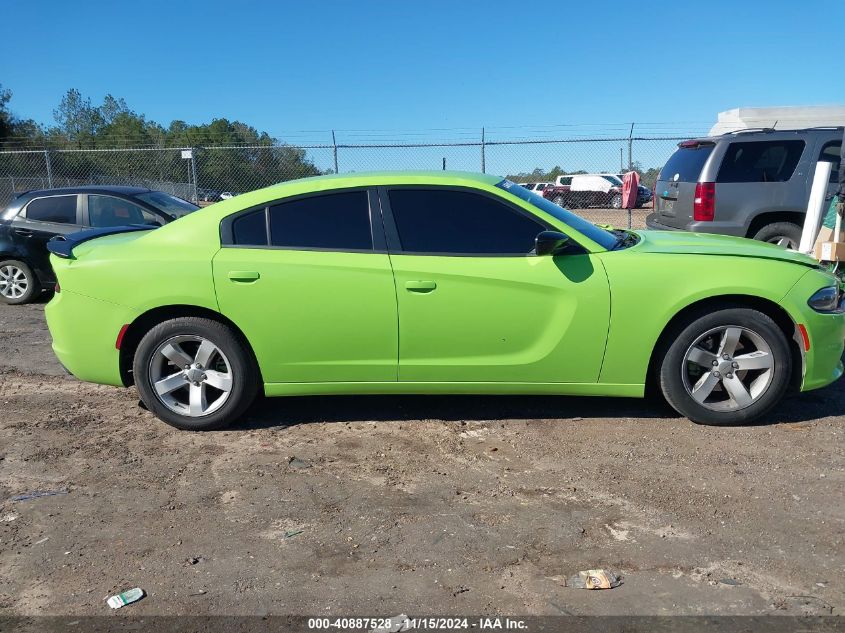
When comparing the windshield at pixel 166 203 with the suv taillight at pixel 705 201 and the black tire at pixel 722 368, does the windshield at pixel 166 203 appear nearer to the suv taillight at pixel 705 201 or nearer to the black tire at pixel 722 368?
the suv taillight at pixel 705 201

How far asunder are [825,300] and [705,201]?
426 cm

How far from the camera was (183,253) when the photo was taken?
14.1 feet

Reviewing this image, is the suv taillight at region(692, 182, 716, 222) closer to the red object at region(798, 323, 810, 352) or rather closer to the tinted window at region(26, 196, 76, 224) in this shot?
the red object at region(798, 323, 810, 352)

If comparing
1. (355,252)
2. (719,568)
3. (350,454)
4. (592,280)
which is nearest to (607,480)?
(719,568)

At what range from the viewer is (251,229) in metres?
4.35

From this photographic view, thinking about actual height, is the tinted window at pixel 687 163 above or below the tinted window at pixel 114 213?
above

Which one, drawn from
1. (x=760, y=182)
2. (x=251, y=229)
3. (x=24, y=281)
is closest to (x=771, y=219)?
(x=760, y=182)

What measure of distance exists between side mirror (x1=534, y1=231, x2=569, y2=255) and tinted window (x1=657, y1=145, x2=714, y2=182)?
4974mm

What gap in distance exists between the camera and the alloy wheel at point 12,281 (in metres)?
8.78

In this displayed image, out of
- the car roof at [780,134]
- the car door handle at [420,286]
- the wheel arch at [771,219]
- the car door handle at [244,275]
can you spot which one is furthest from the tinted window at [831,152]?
the car door handle at [244,275]

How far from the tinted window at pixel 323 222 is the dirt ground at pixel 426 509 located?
1200 millimetres

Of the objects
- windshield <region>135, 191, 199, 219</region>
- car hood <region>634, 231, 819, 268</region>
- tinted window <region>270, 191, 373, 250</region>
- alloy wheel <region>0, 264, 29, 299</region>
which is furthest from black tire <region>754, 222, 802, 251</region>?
alloy wheel <region>0, 264, 29, 299</region>

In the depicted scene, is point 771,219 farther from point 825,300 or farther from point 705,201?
→ point 825,300

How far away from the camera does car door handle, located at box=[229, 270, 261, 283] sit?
13.8ft
